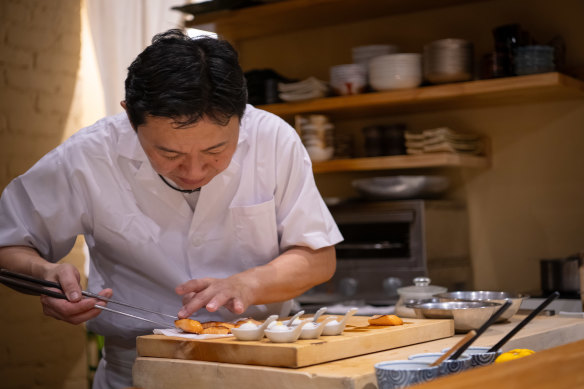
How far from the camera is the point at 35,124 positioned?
3877 mm

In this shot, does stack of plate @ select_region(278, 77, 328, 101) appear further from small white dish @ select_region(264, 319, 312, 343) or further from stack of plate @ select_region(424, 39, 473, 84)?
small white dish @ select_region(264, 319, 312, 343)

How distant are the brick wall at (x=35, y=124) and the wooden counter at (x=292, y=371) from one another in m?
2.35

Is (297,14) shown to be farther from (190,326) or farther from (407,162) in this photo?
(190,326)

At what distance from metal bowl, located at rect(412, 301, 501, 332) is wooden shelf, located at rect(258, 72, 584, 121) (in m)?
1.68

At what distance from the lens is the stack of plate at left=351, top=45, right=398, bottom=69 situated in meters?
3.75

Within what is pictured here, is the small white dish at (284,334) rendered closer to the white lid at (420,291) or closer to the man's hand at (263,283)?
the man's hand at (263,283)

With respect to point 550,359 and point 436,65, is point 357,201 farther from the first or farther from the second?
point 550,359

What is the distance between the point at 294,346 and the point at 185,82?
639mm

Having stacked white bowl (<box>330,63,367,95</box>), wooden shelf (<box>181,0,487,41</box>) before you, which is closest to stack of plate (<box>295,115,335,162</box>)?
stacked white bowl (<box>330,63,367,95</box>)

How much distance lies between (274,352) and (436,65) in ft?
7.89

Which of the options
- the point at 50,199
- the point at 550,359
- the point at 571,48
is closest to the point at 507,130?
the point at 571,48

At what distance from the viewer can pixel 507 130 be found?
148 inches

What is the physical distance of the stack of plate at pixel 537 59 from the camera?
331cm

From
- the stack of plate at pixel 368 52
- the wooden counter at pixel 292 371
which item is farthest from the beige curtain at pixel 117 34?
the wooden counter at pixel 292 371
